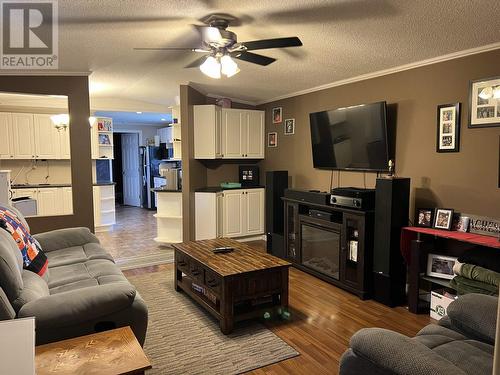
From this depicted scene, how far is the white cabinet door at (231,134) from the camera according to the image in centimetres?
551

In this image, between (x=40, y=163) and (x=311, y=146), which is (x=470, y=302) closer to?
(x=311, y=146)

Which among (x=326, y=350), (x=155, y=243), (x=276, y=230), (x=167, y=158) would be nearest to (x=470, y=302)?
(x=326, y=350)

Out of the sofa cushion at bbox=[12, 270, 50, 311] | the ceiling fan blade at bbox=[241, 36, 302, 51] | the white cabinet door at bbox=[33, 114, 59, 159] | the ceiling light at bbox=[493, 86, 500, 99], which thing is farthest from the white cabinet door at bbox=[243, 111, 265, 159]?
the sofa cushion at bbox=[12, 270, 50, 311]

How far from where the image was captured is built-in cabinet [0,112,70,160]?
19.1 ft

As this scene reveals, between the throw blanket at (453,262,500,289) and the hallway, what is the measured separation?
3427 millimetres

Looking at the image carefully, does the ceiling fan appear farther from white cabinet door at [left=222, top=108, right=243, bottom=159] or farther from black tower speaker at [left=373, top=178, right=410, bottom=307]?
white cabinet door at [left=222, top=108, right=243, bottom=159]

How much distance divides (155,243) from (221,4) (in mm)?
4160

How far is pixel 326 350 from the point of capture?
2531 mm

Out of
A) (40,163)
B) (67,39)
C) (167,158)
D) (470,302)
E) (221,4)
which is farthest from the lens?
(167,158)

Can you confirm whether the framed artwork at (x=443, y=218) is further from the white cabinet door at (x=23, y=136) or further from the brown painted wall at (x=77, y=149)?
the white cabinet door at (x=23, y=136)

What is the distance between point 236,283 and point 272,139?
135 inches

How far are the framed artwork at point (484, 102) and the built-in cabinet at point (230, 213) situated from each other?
3.36 m

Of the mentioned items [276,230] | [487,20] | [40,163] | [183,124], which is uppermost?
[487,20]

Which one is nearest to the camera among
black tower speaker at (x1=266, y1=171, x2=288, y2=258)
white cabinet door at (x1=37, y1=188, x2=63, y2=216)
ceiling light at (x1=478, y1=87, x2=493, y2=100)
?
ceiling light at (x1=478, y1=87, x2=493, y2=100)
